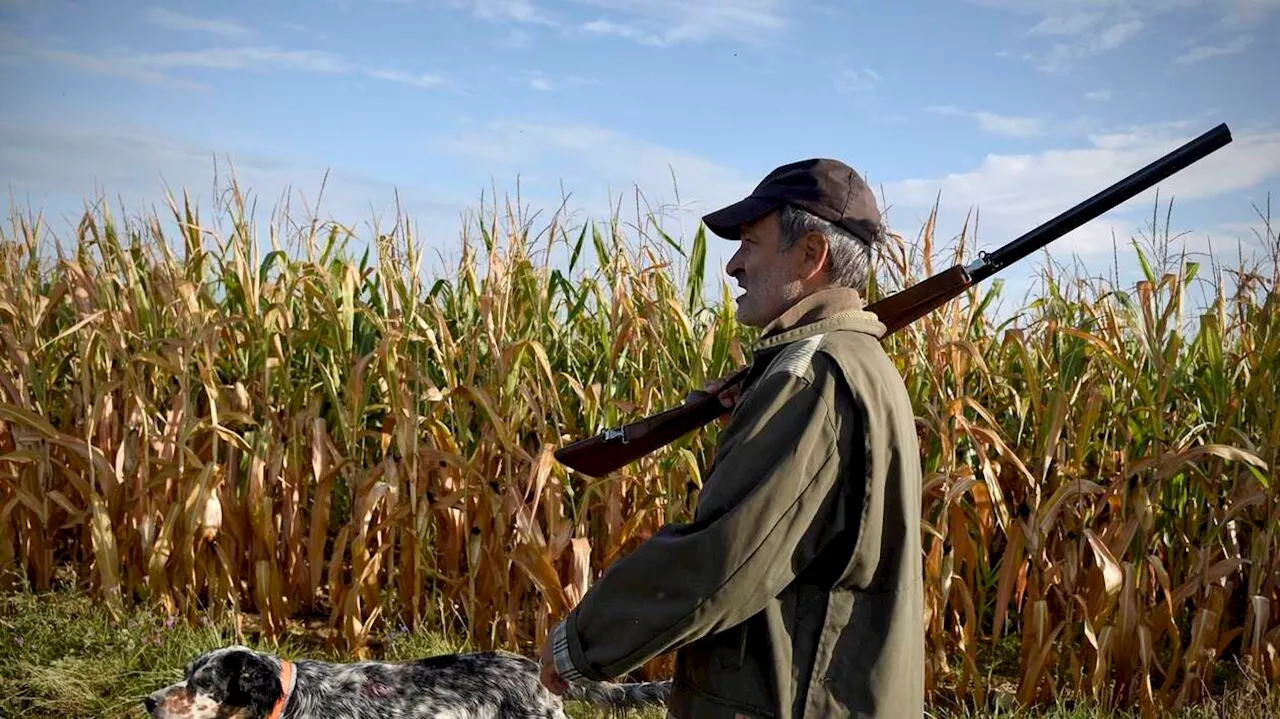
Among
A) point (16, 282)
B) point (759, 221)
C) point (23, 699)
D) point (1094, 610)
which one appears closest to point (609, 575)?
point (759, 221)

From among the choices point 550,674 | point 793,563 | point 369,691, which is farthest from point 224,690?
point 793,563

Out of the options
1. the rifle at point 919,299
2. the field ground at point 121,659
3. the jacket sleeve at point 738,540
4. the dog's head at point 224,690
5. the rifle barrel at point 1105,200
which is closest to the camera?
the jacket sleeve at point 738,540

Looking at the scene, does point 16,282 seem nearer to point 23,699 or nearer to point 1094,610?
point 23,699

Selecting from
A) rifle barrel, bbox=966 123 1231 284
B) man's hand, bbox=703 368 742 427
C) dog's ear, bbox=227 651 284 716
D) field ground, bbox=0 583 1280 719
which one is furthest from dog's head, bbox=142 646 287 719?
rifle barrel, bbox=966 123 1231 284

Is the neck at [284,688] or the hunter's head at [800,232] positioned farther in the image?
the neck at [284,688]

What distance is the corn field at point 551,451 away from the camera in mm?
5086

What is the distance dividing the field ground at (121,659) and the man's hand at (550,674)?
2.22 meters

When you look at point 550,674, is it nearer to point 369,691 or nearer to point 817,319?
point 817,319

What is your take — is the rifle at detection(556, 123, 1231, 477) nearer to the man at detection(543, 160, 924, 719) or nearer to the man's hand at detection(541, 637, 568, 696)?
the man at detection(543, 160, 924, 719)

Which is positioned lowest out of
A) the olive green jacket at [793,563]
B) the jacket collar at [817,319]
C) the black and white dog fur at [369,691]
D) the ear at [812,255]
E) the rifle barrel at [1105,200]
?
the black and white dog fur at [369,691]

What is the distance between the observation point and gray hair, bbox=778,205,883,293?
2.36 meters

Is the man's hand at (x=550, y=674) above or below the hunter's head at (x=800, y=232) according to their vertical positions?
below

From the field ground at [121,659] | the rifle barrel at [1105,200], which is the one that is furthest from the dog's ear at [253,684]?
the rifle barrel at [1105,200]

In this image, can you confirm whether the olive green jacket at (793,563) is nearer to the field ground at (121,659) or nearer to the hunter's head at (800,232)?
the hunter's head at (800,232)
